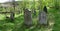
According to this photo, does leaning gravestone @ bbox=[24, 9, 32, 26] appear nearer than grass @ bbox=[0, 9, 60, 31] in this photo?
No

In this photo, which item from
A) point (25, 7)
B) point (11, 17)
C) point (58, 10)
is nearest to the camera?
point (25, 7)

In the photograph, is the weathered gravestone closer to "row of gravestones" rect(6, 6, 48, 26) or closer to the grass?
"row of gravestones" rect(6, 6, 48, 26)

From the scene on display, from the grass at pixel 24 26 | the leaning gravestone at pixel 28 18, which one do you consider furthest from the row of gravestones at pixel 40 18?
the grass at pixel 24 26

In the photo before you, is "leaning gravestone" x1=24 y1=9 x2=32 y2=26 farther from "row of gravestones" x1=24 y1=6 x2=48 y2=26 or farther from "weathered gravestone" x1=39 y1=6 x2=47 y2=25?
"weathered gravestone" x1=39 y1=6 x2=47 y2=25

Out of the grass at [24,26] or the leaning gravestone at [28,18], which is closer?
the grass at [24,26]

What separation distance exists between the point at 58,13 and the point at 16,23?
317 centimetres

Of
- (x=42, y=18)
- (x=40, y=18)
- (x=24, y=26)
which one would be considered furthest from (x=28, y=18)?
(x=42, y=18)

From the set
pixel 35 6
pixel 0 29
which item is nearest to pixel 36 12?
pixel 35 6

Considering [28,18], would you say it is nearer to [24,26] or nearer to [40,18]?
[24,26]

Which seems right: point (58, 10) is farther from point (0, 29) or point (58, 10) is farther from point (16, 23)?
point (0, 29)

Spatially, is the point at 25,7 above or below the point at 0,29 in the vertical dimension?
above

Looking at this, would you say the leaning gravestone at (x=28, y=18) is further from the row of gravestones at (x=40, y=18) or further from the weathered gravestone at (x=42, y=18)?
the weathered gravestone at (x=42, y=18)

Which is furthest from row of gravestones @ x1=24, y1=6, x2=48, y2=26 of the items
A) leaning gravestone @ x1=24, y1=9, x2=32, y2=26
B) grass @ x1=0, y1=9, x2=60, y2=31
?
→ grass @ x1=0, y1=9, x2=60, y2=31

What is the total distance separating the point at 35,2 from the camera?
905cm
